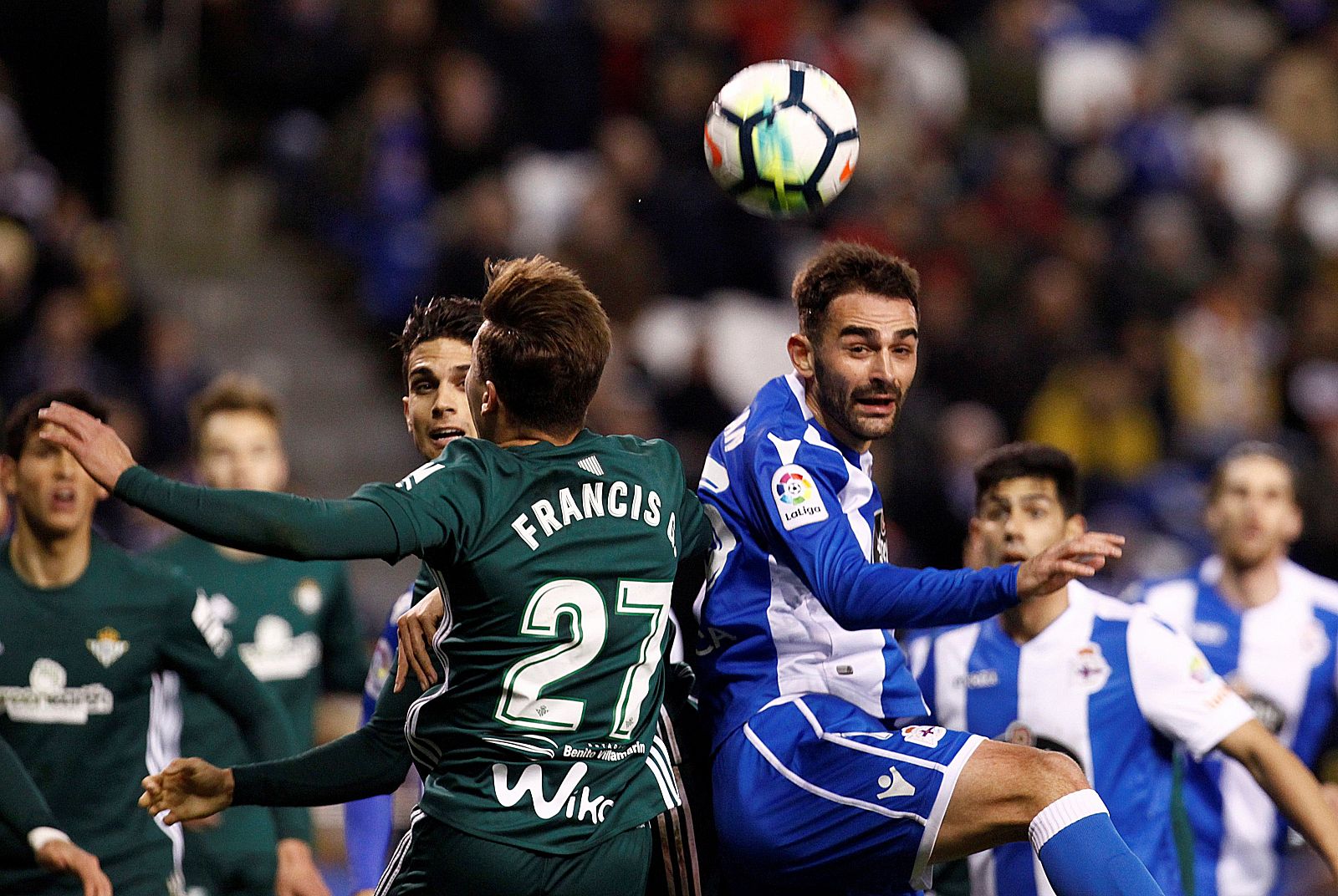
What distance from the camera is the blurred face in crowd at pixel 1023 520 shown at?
5.99 metres

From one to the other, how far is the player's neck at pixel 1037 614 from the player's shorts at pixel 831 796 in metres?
1.27

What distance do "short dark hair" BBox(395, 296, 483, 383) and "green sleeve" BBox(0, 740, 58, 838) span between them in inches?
62.5

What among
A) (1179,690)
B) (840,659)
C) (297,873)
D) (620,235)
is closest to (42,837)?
(297,873)

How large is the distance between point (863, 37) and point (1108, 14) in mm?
2922

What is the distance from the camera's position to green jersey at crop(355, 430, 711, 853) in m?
4.20

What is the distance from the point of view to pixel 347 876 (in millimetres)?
10391

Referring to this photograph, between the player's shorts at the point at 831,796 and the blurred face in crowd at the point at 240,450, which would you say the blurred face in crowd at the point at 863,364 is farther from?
the blurred face in crowd at the point at 240,450

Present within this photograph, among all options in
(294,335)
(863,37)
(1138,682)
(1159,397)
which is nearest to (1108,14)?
(863,37)

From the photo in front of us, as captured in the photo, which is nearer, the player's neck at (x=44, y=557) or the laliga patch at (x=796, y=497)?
the laliga patch at (x=796, y=497)

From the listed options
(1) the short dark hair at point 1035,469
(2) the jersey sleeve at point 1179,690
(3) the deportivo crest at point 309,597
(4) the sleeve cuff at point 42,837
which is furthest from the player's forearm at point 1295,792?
(3) the deportivo crest at point 309,597

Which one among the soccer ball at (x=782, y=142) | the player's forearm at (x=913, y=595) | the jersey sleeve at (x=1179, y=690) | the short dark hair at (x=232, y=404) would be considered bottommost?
the jersey sleeve at (x=1179, y=690)

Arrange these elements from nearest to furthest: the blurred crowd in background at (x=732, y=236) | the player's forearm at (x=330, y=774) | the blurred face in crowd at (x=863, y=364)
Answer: the player's forearm at (x=330, y=774)
the blurred face in crowd at (x=863, y=364)
the blurred crowd in background at (x=732, y=236)

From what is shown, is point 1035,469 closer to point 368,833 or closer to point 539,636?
point 539,636

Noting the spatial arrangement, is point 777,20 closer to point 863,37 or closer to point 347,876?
point 863,37
